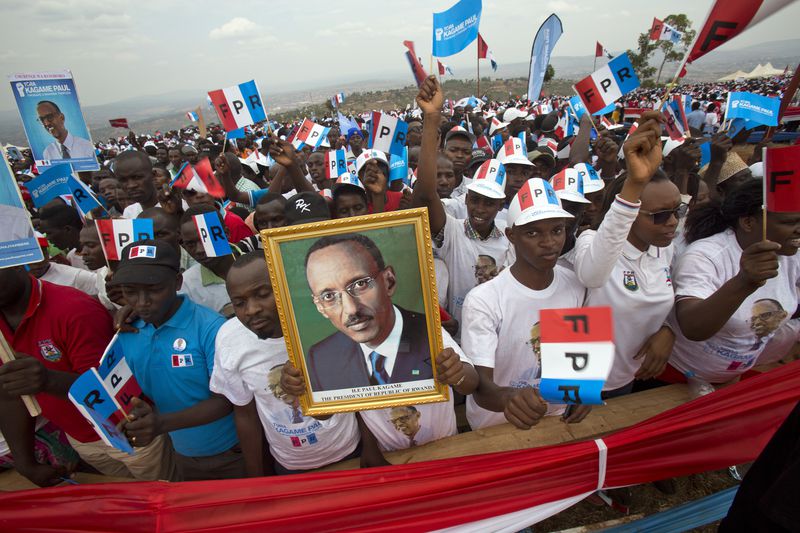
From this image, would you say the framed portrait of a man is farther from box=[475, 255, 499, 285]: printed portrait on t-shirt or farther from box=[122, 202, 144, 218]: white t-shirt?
box=[122, 202, 144, 218]: white t-shirt

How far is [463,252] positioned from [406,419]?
1.49m

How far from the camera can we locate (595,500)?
2758 mm

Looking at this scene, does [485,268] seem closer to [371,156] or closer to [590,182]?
[590,182]

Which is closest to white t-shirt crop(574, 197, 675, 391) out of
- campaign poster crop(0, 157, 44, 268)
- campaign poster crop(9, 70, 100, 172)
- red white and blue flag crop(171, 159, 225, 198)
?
campaign poster crop(0, 157, 44, 268)

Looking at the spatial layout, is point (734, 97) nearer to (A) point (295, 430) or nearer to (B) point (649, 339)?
(B) point (649, 339)

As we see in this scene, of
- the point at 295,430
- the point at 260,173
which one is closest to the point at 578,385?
the point at 295,430

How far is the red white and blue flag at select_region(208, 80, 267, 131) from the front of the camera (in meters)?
5.65

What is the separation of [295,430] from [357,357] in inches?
31.4

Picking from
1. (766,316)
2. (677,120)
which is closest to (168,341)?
(766,316)

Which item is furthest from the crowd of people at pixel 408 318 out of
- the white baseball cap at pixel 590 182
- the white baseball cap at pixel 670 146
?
the white baseball cap at pixel 670 146

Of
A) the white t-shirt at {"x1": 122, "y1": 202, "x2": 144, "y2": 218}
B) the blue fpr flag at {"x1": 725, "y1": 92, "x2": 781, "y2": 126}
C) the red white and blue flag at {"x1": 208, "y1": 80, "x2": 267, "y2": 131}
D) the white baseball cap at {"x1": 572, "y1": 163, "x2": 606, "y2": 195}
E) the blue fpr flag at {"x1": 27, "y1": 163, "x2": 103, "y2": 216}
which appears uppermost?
the red white and blue flag at {"x1": 208, "y1": 80, "x2": 267, "y2": 131}

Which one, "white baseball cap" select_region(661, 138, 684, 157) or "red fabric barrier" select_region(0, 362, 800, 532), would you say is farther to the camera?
"white baseball cap" select_region(661, 138, 684, 157)

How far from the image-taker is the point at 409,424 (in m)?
2.33

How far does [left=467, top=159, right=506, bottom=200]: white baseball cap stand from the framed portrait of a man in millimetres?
1701
